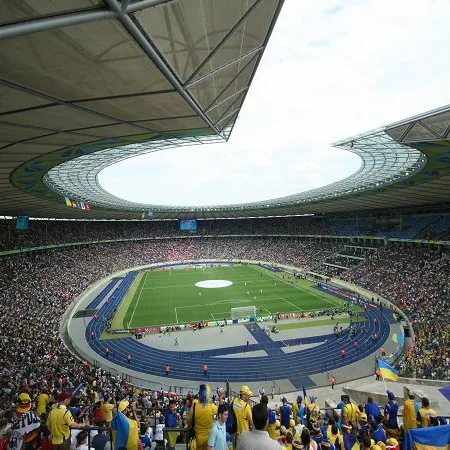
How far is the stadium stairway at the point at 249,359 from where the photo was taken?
75.1 feet

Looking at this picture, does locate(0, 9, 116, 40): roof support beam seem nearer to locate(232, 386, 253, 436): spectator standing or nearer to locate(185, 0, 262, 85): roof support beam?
locate(185, 0, 262, 85): roof support beam

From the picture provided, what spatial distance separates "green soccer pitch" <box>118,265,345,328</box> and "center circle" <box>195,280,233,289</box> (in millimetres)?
902

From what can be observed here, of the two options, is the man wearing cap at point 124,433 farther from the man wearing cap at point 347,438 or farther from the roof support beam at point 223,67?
the roof support beam at point 223,67

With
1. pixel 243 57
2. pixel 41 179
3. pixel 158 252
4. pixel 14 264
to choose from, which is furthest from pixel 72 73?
pixel 158 252

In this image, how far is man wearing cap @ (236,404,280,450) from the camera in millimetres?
2986

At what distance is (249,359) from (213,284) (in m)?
26.3

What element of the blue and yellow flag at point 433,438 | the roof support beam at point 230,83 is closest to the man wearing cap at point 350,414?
the blue and yellow flag at point 433,438

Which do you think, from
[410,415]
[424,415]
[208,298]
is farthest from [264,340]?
[424,415]

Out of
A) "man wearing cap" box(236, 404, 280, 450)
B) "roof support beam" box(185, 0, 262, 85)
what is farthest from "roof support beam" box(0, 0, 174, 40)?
"man wearing cap" box(236, 404, 280, 450)

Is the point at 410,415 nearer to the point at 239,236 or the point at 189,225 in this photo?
the point at 189,225

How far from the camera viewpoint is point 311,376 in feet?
73.8

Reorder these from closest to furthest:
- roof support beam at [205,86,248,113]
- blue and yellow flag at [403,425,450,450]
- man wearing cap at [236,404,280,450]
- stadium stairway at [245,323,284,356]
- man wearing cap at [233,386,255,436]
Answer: man wearing cap at [236,404,280,450]
man wearing cap at [233,386,255,436]
blue and yellow flag at [403,425,450,450]
roof support beam at [205,86,248,113]
stadium stairway at [245,323,284,356]

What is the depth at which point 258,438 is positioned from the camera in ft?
9.95

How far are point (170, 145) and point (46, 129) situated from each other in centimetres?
748
